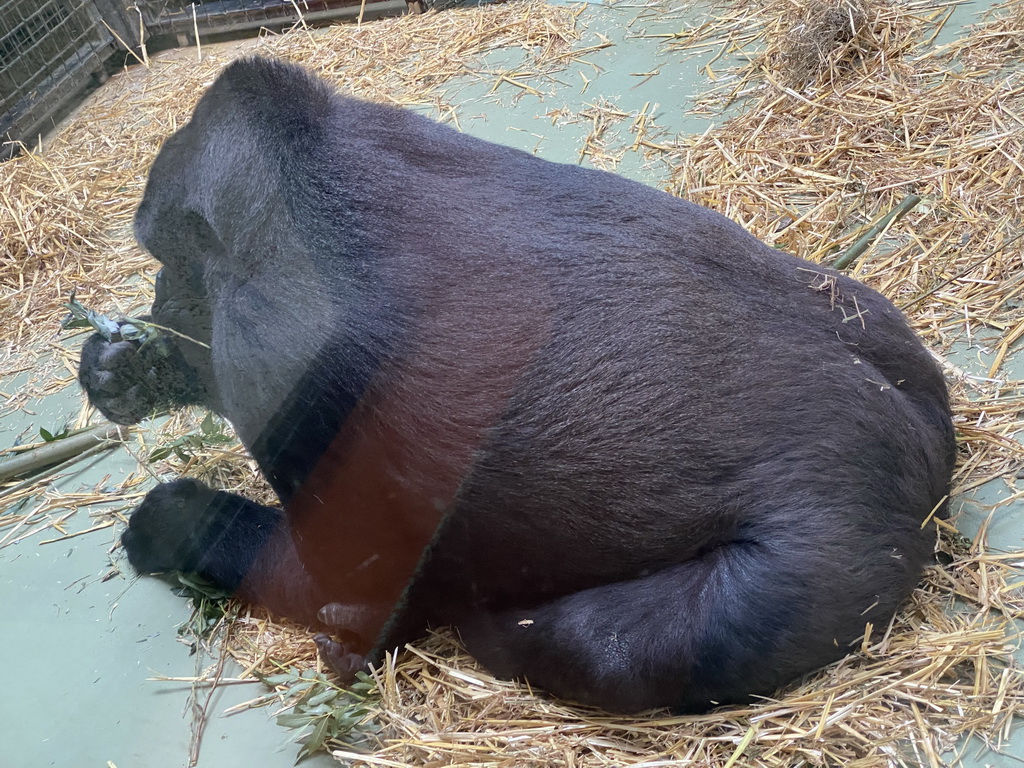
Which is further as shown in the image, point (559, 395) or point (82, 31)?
point (82, 31)

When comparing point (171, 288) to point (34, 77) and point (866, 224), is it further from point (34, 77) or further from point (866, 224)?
point (34, 77)

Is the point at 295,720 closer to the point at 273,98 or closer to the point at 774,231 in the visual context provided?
the point at 273,98

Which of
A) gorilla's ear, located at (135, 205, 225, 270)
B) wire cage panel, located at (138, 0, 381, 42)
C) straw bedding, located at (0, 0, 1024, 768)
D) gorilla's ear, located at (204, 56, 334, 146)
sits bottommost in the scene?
straw bedding, located at (0, 0, 1024, 768)

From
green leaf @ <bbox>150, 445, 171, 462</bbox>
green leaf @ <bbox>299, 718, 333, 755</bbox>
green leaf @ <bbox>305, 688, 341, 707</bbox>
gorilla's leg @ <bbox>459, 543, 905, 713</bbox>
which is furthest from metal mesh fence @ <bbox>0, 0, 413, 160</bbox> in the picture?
gorilla's leg @ <bbox>459, 543, 905, 713</bbox>

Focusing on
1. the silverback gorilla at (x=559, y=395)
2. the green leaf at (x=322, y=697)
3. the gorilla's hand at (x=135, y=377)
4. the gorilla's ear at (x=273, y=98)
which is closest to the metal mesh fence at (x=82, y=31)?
the gorilla's hand at (x=135, y=377)

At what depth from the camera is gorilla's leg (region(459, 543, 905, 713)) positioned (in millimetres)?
1980

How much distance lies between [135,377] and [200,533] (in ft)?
1.88

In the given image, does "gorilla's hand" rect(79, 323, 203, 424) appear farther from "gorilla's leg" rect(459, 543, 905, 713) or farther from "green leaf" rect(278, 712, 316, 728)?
"gorilla's leg" rect(459, 543, 905, 713)

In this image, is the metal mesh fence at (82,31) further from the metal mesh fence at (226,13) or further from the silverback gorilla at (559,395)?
the silverback gorilla at (559,395)

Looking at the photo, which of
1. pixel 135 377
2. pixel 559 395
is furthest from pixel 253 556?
pixel 559 395

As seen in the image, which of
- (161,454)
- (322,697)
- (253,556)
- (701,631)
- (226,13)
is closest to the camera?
(701,631)

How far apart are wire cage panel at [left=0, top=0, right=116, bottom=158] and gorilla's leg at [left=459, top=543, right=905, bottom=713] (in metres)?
5.07

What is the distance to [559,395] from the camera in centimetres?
204

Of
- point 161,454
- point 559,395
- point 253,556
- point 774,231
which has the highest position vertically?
point 559,395
